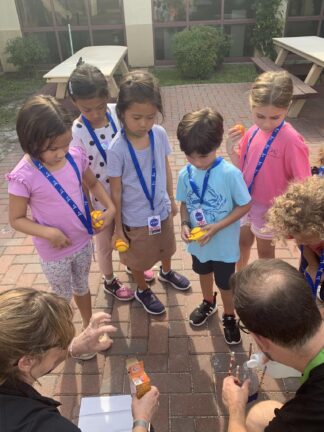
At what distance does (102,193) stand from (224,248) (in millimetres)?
841

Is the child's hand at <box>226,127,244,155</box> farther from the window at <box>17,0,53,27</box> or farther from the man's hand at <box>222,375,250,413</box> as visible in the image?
the window at <box>17,0,53,27</box>

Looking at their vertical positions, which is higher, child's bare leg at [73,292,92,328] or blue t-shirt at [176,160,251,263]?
blue t-shirt at [176,160,251,263]

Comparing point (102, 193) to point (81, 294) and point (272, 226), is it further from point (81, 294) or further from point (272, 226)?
point (272, 226)

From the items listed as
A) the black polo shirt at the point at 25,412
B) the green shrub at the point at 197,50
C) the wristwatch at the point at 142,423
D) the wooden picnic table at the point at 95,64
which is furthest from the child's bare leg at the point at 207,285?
the green shrub at the point at 197,50

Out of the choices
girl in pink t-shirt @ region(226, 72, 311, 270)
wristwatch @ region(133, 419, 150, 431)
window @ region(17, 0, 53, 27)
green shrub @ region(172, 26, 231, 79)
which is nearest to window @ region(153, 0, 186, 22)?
green shrub @ region(172, 26, 231, 79)

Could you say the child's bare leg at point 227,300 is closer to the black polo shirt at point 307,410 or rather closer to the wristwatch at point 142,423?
the wristwatch at point 142,423

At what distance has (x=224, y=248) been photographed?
7.47 feet

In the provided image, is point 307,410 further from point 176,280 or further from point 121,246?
point 176,280

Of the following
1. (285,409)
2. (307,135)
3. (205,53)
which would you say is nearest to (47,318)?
(285,409)

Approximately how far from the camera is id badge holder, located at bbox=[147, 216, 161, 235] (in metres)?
2.43

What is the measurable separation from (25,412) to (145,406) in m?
0.63

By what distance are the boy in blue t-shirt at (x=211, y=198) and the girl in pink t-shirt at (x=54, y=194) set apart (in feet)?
1.70

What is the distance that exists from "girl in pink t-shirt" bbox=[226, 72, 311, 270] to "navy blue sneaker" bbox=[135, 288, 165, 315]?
2.90ft

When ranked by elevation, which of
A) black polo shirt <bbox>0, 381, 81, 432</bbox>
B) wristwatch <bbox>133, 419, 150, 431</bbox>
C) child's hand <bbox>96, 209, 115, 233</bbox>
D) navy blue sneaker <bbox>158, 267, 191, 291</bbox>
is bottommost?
navy blue sneaker <bbox>158, 267, 191, 291</bbox>
